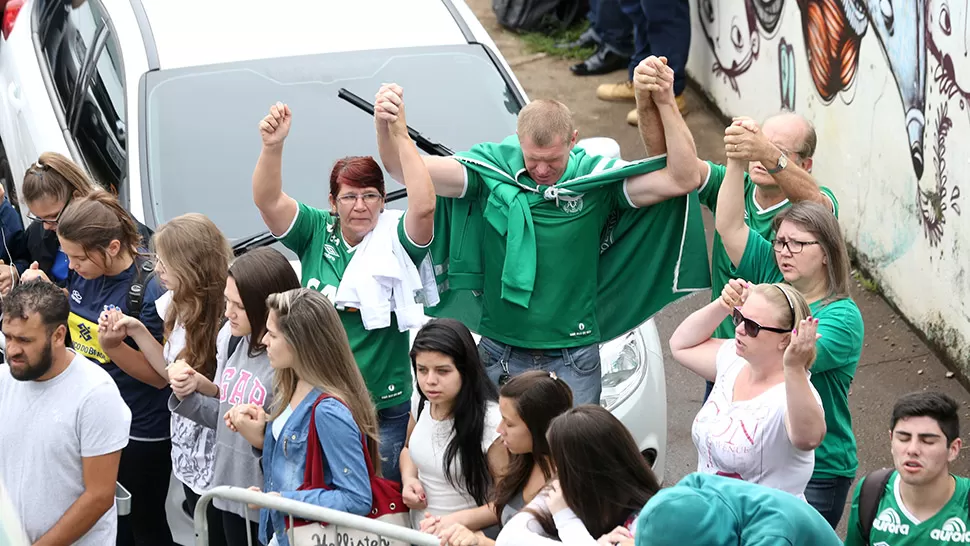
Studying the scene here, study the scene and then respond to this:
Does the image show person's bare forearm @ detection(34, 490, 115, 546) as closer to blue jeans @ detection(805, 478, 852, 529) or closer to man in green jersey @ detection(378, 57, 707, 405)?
man in green jersey @ detection(378, 57, 707, 405)

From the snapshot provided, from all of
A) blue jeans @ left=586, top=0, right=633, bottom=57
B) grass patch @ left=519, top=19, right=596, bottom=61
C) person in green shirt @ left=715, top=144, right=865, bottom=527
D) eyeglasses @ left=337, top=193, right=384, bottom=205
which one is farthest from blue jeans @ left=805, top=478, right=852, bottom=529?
grass patch @ left=519, top=19, right=596, bottom=61

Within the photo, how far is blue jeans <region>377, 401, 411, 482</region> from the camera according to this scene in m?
4.91

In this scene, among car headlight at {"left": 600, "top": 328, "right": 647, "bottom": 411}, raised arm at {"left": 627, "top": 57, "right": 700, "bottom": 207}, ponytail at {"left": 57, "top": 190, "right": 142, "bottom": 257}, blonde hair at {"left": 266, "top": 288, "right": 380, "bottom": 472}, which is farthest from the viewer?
car headlight at {"left": 600, "top": 328, "right": 647, "bottom": 411}

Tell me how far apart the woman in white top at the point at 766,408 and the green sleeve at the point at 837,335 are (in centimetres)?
19

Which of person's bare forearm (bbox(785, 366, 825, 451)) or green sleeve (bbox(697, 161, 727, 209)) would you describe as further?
green sleeve (bbox(697, 161, 727, 209))

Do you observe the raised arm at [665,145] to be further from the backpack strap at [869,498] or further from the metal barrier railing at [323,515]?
the metal barrier railing at [323,515]

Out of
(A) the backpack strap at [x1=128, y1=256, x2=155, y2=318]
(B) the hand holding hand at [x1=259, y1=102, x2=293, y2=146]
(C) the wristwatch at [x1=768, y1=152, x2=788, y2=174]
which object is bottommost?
(A) the backpack strap at [x1=128, y1=256, x2=155, y2=318]

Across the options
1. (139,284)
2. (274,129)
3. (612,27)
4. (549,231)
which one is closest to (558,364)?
(549,231)

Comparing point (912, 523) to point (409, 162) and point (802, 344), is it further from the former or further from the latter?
point (409, 162)

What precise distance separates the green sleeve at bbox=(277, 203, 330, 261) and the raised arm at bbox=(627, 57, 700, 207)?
1.23 meters

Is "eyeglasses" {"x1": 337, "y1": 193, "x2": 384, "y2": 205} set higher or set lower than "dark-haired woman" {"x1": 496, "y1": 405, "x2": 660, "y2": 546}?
higher

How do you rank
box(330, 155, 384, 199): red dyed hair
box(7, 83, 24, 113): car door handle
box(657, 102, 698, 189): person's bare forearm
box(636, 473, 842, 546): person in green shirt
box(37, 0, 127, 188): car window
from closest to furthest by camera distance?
box(636, 473, 842, 546): person in green shirt → box(657, 102, 698, 189): person's bare forearm → box(330, 155, 384, 199): red dyed hair → box(37, 0, 127, 188): car window → box(7, 83, 24, 113): car door handle

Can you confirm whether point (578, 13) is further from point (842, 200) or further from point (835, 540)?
point (835, 540)

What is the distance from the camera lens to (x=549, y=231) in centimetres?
475
